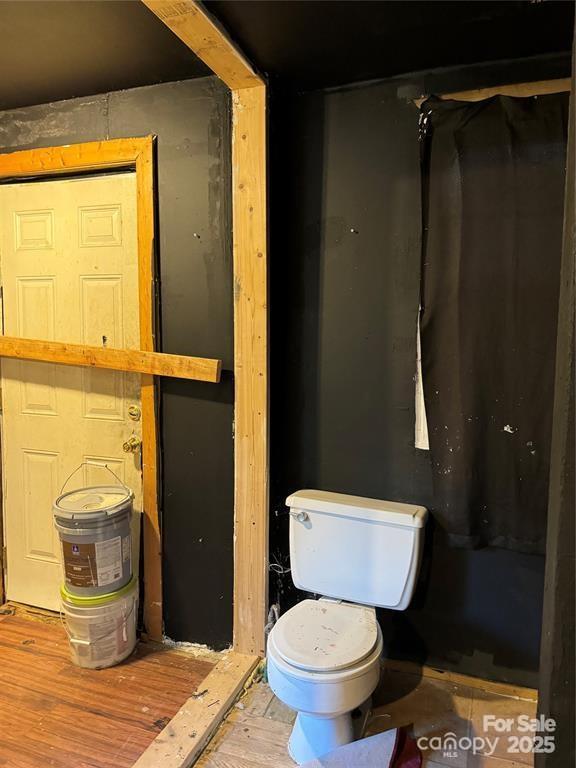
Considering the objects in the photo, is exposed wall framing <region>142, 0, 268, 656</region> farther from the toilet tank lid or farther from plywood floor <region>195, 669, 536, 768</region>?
plywood floor <region>195, 669, 536, 768</region>

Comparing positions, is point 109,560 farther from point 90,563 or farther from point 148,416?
point 148,416

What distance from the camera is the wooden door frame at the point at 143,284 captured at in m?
2.03

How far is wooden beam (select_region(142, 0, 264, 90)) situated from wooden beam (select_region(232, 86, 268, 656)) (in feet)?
0.24

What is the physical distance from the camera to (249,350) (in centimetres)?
193

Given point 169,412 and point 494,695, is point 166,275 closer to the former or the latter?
point 169,412

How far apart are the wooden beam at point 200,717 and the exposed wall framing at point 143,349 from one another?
1.30 ft

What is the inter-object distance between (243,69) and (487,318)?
3.93ft

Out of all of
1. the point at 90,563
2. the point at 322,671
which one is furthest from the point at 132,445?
the point at 322,671

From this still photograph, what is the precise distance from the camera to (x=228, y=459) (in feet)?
6.68

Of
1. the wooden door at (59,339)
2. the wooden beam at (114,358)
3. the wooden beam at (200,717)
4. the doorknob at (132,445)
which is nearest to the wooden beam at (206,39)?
the wooden door at (59,339)

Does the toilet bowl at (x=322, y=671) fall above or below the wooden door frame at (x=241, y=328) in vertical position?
below

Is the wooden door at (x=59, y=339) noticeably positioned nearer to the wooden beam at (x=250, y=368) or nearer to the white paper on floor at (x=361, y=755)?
the wooden beam at (x=250, y=368)

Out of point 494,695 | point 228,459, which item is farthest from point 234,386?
point 494,695

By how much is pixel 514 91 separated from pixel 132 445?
1.99 meters
